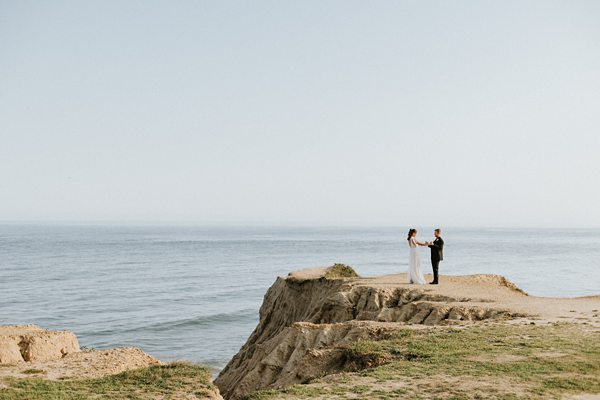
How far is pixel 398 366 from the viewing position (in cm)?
1411

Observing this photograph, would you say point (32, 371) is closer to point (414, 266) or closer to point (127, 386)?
point (127, 386)

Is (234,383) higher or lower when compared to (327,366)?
lower

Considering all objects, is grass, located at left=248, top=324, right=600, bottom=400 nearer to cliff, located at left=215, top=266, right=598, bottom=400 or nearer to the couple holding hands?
cliff, located at left=215, top=266, right=598, bottom=400

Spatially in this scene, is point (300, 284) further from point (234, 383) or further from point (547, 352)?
point (547, 352)

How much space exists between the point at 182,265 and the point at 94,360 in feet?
254

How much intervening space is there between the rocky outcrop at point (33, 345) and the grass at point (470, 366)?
9.56 meters

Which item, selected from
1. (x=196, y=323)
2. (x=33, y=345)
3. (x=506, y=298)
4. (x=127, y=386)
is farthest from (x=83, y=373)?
(x=196, y=323)

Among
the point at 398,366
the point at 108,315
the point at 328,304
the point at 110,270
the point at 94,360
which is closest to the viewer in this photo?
the point at 398,366

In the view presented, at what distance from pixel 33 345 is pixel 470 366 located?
1356cm

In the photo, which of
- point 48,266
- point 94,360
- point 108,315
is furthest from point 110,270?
point 94,360

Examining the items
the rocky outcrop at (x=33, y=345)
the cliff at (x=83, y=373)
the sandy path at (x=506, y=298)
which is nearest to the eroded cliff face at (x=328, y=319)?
the sandy path at (x=506, y=298)

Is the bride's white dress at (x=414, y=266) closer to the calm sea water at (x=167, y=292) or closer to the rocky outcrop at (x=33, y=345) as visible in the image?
the calm sea water at (x=167, y=292)

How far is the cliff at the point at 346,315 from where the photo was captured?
57.2ft

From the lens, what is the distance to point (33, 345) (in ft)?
62.7
